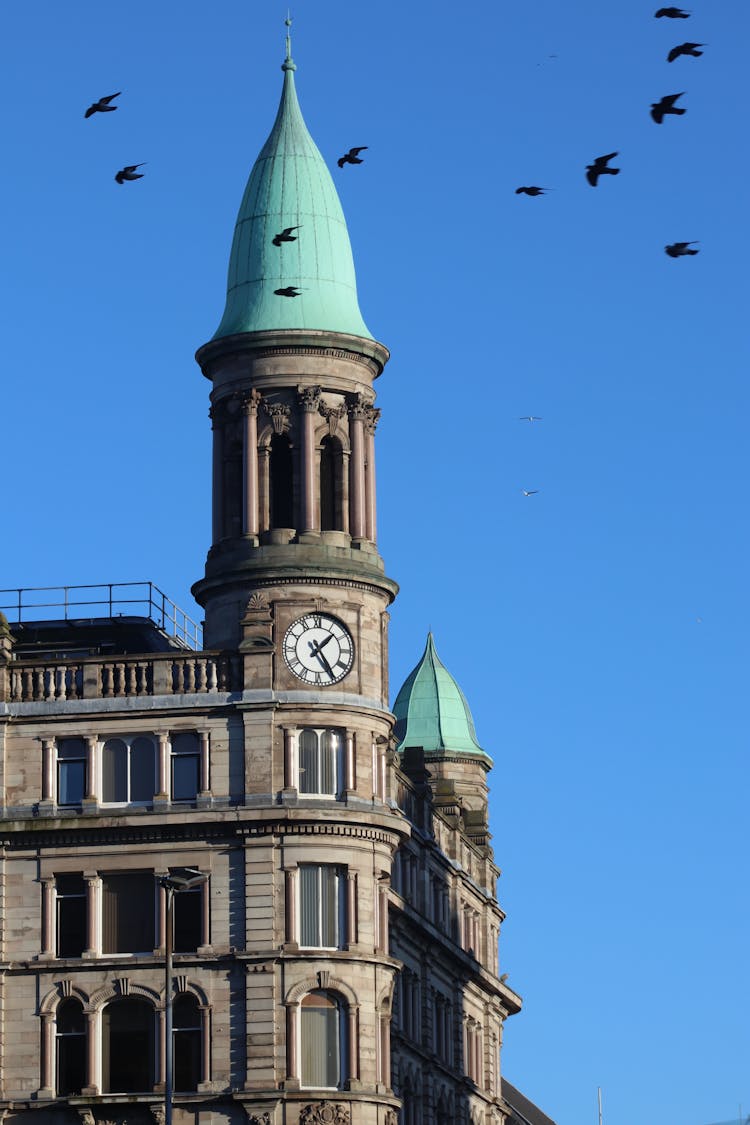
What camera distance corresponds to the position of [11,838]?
99.3 meters

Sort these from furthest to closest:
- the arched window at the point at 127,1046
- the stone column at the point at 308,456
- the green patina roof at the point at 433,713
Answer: the green patina roof at the point at 433,713 → the stone column at the point at 308,456 → the arched window at the point at 127,1046

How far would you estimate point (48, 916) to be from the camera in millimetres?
98500

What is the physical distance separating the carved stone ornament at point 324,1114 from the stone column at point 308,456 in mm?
20173

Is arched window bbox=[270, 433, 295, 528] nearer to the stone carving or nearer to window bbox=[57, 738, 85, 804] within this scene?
the stone carving

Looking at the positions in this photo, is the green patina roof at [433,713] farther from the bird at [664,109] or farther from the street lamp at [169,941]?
the bird at [664,109]

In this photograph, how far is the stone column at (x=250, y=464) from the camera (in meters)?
103

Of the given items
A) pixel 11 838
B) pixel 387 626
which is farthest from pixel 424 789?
pixel 11 838

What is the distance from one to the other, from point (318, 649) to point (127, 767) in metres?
7.74

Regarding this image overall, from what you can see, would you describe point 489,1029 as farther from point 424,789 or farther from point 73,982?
point 73,982

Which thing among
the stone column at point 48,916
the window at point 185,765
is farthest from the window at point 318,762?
the stone column at point 48,916

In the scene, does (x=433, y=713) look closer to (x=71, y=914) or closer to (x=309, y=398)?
(x=309, y=398)

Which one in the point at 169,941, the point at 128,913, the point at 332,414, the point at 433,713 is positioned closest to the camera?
the point at 169,941

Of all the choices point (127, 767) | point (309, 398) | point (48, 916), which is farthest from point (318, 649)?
point (48, 916)

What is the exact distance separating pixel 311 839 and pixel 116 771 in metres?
7.13
